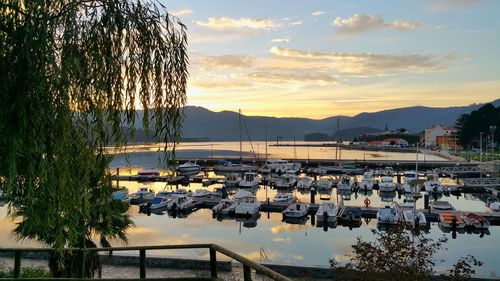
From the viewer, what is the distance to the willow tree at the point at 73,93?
3527 millimetres

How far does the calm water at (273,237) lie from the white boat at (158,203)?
107 cm

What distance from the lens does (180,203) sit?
1681 inches

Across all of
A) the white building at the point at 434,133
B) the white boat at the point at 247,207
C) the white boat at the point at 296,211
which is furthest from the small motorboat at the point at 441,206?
the white building at the point at 434,133

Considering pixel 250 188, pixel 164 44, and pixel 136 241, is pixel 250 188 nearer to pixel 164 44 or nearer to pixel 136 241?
pixel 136 241

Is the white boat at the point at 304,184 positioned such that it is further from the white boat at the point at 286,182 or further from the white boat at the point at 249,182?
the white boat at the point at 249,182

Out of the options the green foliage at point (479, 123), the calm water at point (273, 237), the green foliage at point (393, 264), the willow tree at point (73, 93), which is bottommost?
the calm water at point (273, 237)

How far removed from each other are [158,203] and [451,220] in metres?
26.5

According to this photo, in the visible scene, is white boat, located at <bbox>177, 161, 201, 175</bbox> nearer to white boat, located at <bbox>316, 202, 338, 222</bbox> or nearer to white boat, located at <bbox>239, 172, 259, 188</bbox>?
white boat, located at <bbox>239, 172, 259, 188</bbox>

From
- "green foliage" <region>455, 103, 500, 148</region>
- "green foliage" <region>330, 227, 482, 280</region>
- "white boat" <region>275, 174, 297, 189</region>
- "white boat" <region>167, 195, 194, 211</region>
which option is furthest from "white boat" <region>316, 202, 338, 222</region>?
"green foliage" <region>455, 103, 500, 148</region>

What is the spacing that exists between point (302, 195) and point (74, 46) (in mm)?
51598

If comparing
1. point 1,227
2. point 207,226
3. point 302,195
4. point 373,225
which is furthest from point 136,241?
point 302,195

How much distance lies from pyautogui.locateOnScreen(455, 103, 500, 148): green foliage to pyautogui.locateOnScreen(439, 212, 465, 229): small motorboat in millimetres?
85686

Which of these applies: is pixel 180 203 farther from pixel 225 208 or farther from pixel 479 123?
pixel 479 123

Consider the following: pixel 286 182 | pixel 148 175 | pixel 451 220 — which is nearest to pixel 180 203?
pixel 286 182
